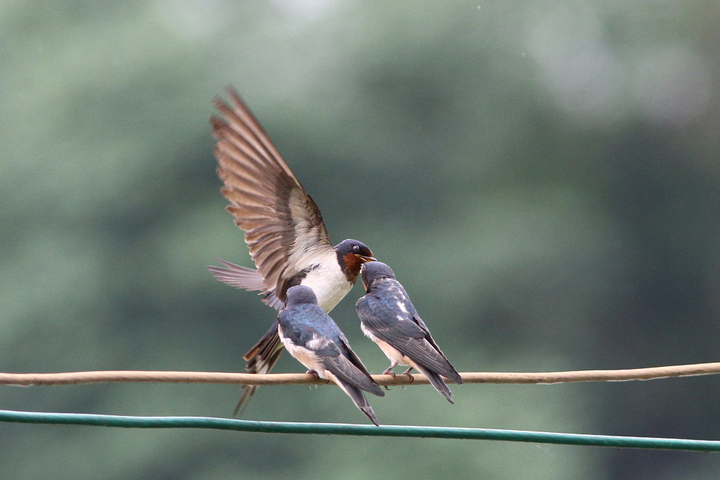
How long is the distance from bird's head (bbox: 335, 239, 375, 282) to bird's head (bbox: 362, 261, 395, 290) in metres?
0.23

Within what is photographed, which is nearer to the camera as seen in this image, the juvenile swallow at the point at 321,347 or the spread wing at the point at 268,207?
the juvenile swallow at the point at 321,347

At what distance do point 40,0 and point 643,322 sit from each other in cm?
1630

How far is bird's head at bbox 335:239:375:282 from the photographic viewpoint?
3482mm

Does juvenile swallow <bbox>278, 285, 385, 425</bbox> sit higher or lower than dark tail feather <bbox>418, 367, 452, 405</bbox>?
higher

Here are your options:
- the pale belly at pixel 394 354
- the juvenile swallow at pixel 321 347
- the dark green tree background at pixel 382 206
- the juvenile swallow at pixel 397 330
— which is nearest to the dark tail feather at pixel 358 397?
the juvenile swallow at pixel 321 347

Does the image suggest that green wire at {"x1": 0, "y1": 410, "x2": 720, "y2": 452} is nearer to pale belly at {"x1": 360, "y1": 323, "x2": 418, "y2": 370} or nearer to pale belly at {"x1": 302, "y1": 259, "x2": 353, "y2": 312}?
pale belly at {"x1": 360, "y1": 323, "x2": 418, "y2": 370}

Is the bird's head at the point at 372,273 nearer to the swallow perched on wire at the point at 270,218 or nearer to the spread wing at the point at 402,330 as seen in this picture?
the spread wing at the point at 402,330

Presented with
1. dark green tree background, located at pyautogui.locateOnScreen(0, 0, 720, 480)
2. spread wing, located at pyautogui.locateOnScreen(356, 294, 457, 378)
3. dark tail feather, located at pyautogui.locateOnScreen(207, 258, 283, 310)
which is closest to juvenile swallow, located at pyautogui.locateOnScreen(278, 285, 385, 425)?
spread wing, located at pyautogui.locateOnScreen(356, 294, 457, 378)

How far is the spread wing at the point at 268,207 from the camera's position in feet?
11.8

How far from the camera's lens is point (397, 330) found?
2775 millimetres

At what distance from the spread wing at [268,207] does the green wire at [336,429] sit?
5.90 feet

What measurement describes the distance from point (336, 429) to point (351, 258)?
5.77ft

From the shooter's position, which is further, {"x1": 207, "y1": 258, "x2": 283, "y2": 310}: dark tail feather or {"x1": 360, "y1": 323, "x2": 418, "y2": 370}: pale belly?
{"x1": 207, "y1": 258, "x2": 283, "y2": 310}: dark tail feather

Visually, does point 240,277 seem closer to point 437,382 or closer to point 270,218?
point 270,218
